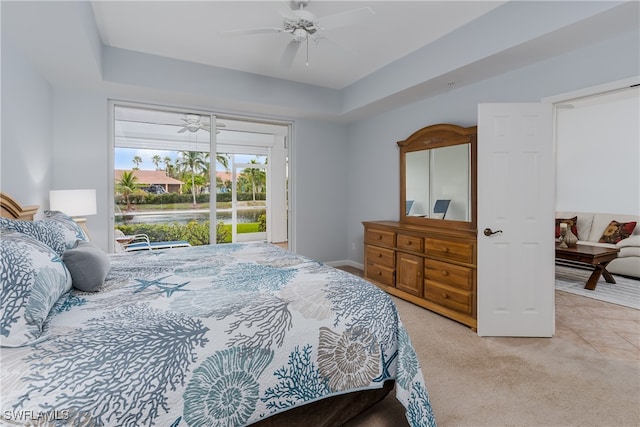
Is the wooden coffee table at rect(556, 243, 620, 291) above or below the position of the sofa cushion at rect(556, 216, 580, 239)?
below

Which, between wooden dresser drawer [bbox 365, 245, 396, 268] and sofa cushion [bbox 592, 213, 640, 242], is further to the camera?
sofa cushion [bbox 592, 213, 640, 242]

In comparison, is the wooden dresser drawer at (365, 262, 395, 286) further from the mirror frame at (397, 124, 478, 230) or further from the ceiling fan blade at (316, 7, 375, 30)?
the ceiling fan blade at (316, 7, 375, 30)

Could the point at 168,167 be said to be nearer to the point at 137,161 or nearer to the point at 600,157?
the point at 137,161

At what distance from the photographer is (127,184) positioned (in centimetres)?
419

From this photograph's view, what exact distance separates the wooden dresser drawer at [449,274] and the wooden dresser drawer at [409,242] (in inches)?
7.1

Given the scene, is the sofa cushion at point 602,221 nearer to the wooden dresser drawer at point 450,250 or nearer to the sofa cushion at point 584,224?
the sofa cushion at point 584,224

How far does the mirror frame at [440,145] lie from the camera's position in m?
3.55

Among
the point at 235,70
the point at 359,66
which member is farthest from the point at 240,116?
the point at 359,66

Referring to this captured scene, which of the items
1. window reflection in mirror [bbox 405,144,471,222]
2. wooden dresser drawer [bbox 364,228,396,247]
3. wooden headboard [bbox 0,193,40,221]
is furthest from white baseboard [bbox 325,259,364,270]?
wooden headboard [bbox 0,193,40,221]

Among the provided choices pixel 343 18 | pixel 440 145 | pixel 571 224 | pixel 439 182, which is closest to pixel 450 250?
pixel 439 182

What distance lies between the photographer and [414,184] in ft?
14.2

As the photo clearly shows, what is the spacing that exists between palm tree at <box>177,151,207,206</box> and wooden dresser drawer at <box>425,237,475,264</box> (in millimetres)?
3159

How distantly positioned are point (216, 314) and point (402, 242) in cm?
287

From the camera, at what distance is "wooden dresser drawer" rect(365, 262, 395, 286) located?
4.09m
